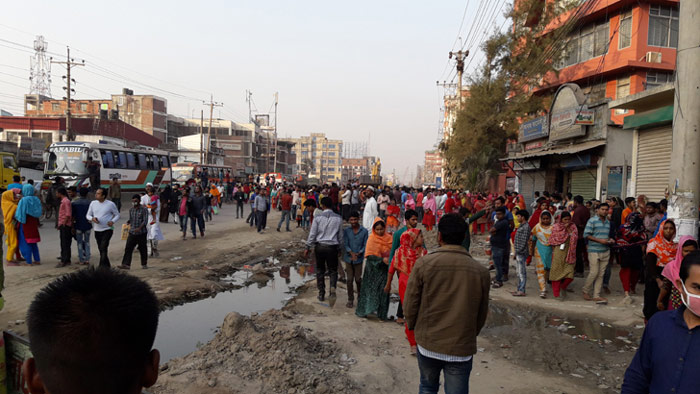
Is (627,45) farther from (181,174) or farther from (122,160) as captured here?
(181,174)

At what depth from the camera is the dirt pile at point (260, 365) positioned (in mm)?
4715

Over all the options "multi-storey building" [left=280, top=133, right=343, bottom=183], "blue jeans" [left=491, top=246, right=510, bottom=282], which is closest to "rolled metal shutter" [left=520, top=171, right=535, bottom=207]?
"blue jeans" [left=491, top=246, right=510, bottom=282]

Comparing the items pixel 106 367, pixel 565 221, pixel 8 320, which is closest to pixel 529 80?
pixel 565 221

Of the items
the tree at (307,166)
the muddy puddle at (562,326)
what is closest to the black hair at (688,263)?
the muddy puddle at (562,326)

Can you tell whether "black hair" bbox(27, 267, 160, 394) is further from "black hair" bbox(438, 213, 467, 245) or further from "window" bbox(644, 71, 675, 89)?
→ "window" bbox(644, 71, 675, 89)

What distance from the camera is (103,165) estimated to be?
25.4 meters

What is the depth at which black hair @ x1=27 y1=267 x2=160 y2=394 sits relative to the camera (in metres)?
1.13

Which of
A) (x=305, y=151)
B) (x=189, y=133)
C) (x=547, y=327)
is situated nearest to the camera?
(x=547, y=327)

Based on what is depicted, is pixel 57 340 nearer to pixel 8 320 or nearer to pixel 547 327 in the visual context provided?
pixel 8 320

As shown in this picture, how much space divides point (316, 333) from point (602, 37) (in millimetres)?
25118

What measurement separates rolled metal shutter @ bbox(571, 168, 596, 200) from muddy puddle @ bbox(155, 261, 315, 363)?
38.3 ft

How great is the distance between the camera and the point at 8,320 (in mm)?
6539

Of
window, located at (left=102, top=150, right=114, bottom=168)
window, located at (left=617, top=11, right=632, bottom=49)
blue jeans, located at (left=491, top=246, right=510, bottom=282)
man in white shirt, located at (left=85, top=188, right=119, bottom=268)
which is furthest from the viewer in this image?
window, located at (left=102, top=150, right=114, bottom=168)

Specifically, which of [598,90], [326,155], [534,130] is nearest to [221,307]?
[534,130]
